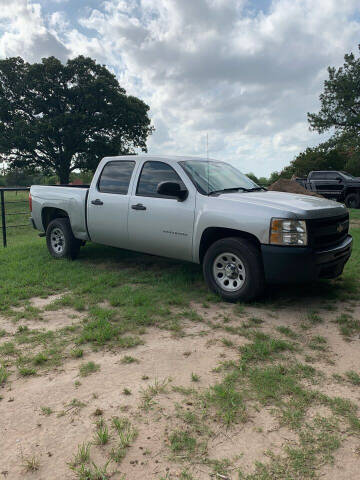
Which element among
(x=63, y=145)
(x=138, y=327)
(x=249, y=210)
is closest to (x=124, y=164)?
(x=249, y=210)

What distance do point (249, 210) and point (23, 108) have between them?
3187cm

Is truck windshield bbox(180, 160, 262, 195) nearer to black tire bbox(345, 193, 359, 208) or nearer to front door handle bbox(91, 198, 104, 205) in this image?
front door handle bbox(91, 198, 104, 205)

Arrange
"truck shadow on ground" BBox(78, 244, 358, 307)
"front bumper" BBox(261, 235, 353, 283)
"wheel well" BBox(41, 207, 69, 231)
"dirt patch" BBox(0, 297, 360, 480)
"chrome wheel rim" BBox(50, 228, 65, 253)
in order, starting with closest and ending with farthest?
"dirt patch" BBox(0, 297, 360, 480) → "front bumper" BBox(261, 235, 353, 283) → "truck shadow on ground" BBox(78, 244, 358, 307) → "chrome wheel rim" BBox(50, 228, 65, 253) → "wheel well" BBox(41, 207, 69, 231)

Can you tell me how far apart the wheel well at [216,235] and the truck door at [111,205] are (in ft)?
4.54

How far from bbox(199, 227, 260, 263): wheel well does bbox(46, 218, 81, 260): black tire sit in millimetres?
2875

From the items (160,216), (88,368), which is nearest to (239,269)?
(160,216)

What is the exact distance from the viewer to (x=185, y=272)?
642 cm

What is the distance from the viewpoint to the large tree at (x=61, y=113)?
30609 mm

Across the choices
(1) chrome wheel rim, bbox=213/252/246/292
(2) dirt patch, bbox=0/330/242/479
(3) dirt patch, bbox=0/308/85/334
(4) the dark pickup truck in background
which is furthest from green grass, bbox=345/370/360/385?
(4) the dark pickup truck in background

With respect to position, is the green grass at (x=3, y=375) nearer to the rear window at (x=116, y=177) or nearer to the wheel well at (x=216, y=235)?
the wheel well at (x=216, y=235)

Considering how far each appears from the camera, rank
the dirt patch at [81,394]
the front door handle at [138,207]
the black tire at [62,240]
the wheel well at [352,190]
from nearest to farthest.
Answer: the dirt patch at [81,394] < the front door handle at [138,207] < the black tire at [62,240] < the wheel well at [352,190]

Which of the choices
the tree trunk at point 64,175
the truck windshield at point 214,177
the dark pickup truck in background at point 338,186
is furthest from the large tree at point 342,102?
the truck windshield at point 214,177

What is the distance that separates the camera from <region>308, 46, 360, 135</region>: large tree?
29.5 metres

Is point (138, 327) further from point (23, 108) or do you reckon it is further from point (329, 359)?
point (23, 108)
